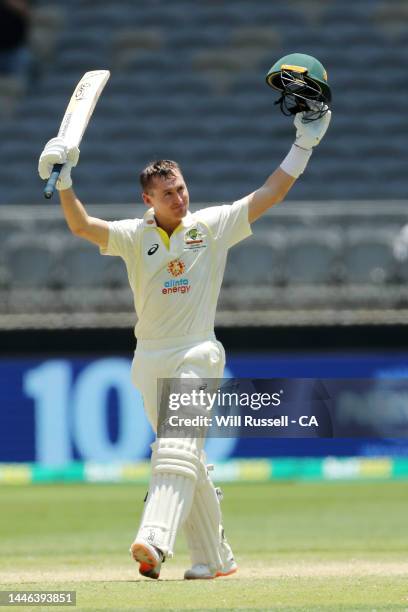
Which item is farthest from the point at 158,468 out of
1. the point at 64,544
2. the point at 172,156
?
the point at 172,156

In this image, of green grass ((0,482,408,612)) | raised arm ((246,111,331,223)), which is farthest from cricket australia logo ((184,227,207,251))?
green grass ((0,482,408,612))

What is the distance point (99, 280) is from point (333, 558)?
6200 mm

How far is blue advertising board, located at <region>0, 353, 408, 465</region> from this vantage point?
12828 mm

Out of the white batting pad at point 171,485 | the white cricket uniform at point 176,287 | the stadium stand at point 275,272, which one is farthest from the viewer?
A: the stadium stand at point 275,272

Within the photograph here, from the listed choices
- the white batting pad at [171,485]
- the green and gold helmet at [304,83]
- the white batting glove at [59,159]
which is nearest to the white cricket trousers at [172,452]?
the white batting pad at [171,485]

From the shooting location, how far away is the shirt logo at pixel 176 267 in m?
5.86

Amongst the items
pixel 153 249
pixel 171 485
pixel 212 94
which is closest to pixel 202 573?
pixel 171 485

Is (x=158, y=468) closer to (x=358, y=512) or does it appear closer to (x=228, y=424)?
(x=228, y=424)

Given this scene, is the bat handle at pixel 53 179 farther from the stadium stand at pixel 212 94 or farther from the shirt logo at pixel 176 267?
the stadium stand at pixel 212 94

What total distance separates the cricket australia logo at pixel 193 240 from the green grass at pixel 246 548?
1407 mm

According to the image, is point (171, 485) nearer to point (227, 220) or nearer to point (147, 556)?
point (147, 556)

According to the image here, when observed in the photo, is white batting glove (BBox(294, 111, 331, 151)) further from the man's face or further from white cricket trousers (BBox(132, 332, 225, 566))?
white cricket trousers (BBox(132, 332, 225, 566))

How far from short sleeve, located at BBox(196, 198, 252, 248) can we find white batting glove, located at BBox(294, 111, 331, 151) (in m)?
0.35

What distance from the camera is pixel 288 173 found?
5.98 metres
